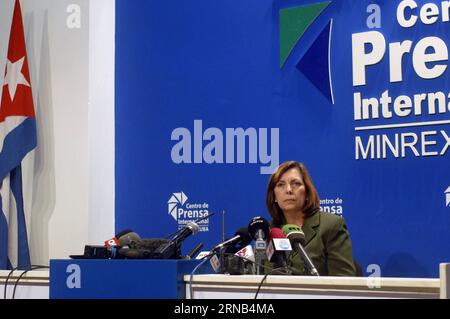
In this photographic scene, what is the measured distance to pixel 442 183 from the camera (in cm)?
353

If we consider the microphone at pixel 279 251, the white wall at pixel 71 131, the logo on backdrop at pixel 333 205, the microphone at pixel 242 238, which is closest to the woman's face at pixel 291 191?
the logo on backdrop at pixel 333 205

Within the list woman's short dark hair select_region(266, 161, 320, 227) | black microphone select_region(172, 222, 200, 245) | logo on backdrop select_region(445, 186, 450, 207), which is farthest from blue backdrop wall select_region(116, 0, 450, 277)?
black microphone select_region(172, 222, 200, 245)

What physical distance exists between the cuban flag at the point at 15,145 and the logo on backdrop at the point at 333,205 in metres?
1.95

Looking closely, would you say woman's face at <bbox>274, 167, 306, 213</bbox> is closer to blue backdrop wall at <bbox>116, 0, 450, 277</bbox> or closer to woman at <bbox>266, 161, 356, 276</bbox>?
woman at <bbox>266, 161, 356, 276</bbox>

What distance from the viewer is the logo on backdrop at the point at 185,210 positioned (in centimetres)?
426

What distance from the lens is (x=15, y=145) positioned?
448cm

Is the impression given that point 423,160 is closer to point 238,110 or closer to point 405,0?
point 405,0

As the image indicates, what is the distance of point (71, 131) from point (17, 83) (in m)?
0.48

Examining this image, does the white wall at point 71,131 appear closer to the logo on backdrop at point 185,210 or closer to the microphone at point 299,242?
the logo on backdrop at point 185,210

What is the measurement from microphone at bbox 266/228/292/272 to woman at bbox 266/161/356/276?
808mm

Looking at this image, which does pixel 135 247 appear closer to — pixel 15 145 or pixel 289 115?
pixel 289 115

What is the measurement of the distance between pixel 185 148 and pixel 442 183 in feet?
5.33

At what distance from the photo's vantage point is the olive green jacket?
10.2 ft
